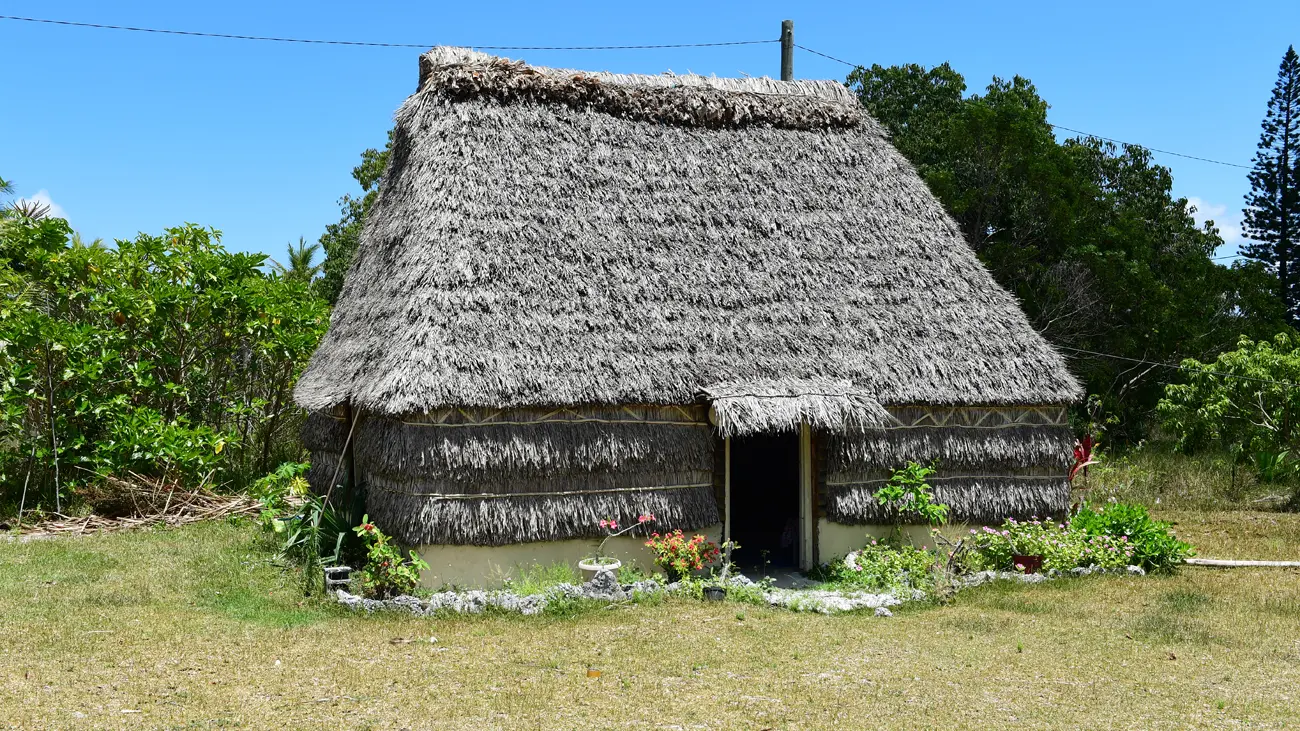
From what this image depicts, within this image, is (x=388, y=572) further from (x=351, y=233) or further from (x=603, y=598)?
(x=351, y=233)

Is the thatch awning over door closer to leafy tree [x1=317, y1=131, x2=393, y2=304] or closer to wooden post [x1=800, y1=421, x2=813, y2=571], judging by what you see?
wooden post [x1=800, y1=421, x2=813, y2=571]

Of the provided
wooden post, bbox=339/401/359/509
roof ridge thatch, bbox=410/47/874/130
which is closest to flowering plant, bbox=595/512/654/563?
wooden post, bbox=339/401/359/509

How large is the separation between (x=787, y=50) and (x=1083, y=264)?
10516mm

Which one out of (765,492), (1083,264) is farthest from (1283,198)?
(765,492)

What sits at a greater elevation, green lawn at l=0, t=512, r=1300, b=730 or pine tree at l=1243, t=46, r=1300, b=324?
pine tree at l=1243, t=46, r=1300, b=324

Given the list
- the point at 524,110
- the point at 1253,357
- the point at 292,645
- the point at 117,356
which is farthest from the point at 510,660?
the point at 1253,357

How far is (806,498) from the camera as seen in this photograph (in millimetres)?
11305

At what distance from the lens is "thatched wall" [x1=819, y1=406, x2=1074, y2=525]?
11141mm

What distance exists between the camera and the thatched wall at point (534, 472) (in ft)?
31.7

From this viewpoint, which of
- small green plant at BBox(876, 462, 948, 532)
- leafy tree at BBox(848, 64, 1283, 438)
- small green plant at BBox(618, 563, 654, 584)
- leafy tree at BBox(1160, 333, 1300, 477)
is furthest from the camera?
leafy tree at BBox(848, 64, 1283, 438)

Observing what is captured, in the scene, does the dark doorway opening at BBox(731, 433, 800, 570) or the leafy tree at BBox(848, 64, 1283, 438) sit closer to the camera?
the dark doorway opening at BBox(731, 433, 800, 570)

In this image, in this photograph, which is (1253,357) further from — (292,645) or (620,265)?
(292,645)

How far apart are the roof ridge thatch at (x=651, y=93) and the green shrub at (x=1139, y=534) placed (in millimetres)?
5640

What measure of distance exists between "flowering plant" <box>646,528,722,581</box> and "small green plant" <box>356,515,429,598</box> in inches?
85.4
